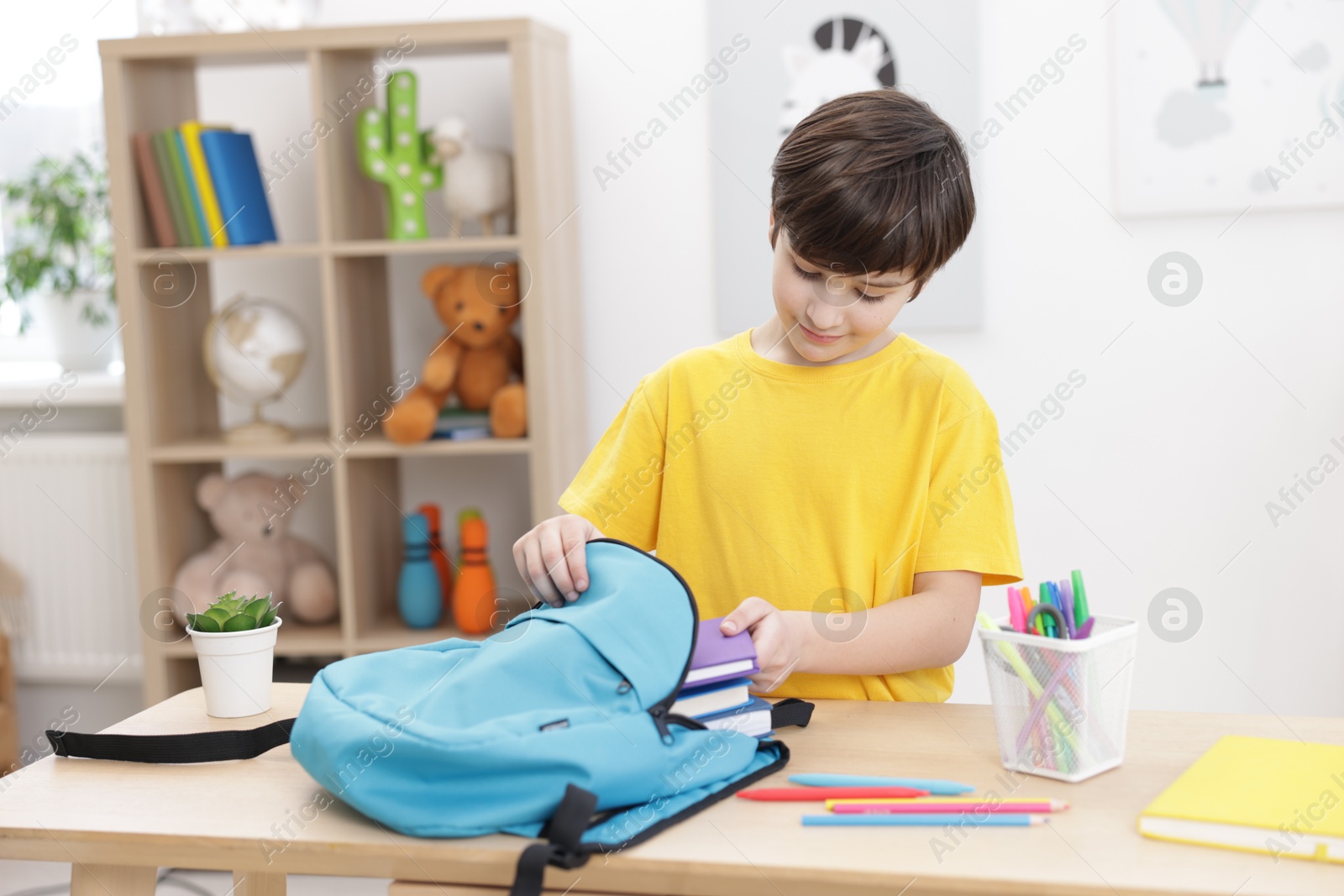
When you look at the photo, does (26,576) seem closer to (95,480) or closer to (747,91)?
(95,480)

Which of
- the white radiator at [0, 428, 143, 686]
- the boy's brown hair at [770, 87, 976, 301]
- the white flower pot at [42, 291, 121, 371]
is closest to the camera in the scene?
the boy's brown hair at [770, 87, 976, 301]

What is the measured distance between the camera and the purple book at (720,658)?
37.3 inches

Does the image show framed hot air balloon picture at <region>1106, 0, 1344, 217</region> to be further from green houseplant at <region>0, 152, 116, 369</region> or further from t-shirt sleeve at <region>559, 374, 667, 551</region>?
green houseplant at <region>0, 152, 116, 369</region>

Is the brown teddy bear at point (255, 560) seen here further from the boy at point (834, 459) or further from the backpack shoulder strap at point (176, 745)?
the backpack shoulder strap at point (176, 745)

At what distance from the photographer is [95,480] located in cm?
263

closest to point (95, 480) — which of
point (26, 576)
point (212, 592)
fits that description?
point (26, 576)

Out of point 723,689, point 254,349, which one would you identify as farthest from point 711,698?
point 254,349

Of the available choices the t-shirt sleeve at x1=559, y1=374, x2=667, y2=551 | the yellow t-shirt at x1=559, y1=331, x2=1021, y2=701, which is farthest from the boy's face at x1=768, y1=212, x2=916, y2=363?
the t-shirt sleeve at x1=559, y1=374, x2=667, y2=551

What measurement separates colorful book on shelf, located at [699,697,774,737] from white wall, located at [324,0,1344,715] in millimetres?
1447

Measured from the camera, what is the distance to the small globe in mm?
2328

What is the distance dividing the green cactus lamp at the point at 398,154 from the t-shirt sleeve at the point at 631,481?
3.42 feet

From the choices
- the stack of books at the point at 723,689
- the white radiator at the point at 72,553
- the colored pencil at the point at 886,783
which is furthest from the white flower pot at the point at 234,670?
the white radiator at the point at 72,553

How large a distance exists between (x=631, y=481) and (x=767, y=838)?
1.90 ft

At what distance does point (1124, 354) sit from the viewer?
88.8 inches
